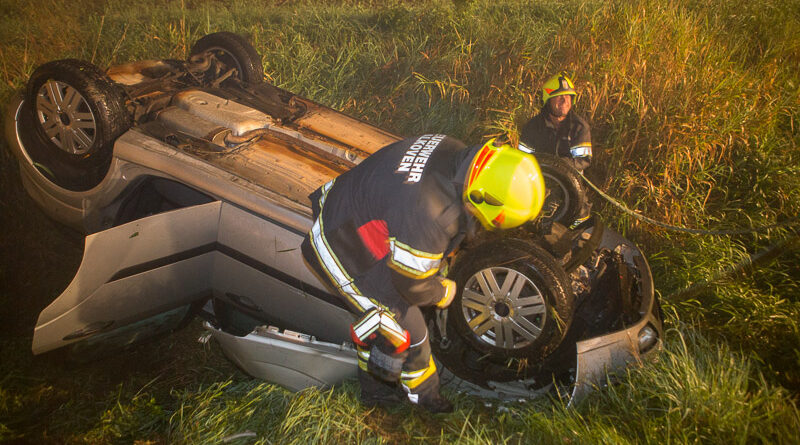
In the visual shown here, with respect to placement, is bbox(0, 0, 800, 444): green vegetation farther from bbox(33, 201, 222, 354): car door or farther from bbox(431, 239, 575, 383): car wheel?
bbox(33, 201, 222, 354): car door

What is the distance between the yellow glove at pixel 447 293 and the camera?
2536 mm

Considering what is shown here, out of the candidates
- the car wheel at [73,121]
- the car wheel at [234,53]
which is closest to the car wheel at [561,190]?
the car wheel at [234,53]

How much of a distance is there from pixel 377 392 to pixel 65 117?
2.75 m

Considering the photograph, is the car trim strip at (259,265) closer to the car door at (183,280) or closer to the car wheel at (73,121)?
the car door at (183,280)

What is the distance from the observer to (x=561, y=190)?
319cm

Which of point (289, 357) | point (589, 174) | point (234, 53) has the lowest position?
point (289, 357)

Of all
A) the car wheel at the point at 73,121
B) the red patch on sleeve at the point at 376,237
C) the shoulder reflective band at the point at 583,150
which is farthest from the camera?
the shoulder reflective band at the point at 583,150

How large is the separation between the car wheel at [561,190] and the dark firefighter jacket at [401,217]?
3.11ft

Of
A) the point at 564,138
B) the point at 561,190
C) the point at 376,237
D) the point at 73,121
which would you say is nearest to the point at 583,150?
the point at 564,138

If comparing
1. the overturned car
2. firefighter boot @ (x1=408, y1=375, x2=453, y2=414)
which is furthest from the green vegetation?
the overturned car

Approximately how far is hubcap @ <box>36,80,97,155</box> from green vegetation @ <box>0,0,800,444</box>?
26.9 inches

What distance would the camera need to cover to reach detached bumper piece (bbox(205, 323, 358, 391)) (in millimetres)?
2494

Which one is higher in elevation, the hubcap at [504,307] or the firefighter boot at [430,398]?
the hubcap at [504,307]

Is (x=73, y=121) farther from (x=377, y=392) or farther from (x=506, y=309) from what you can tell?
(x=506, y=309)
